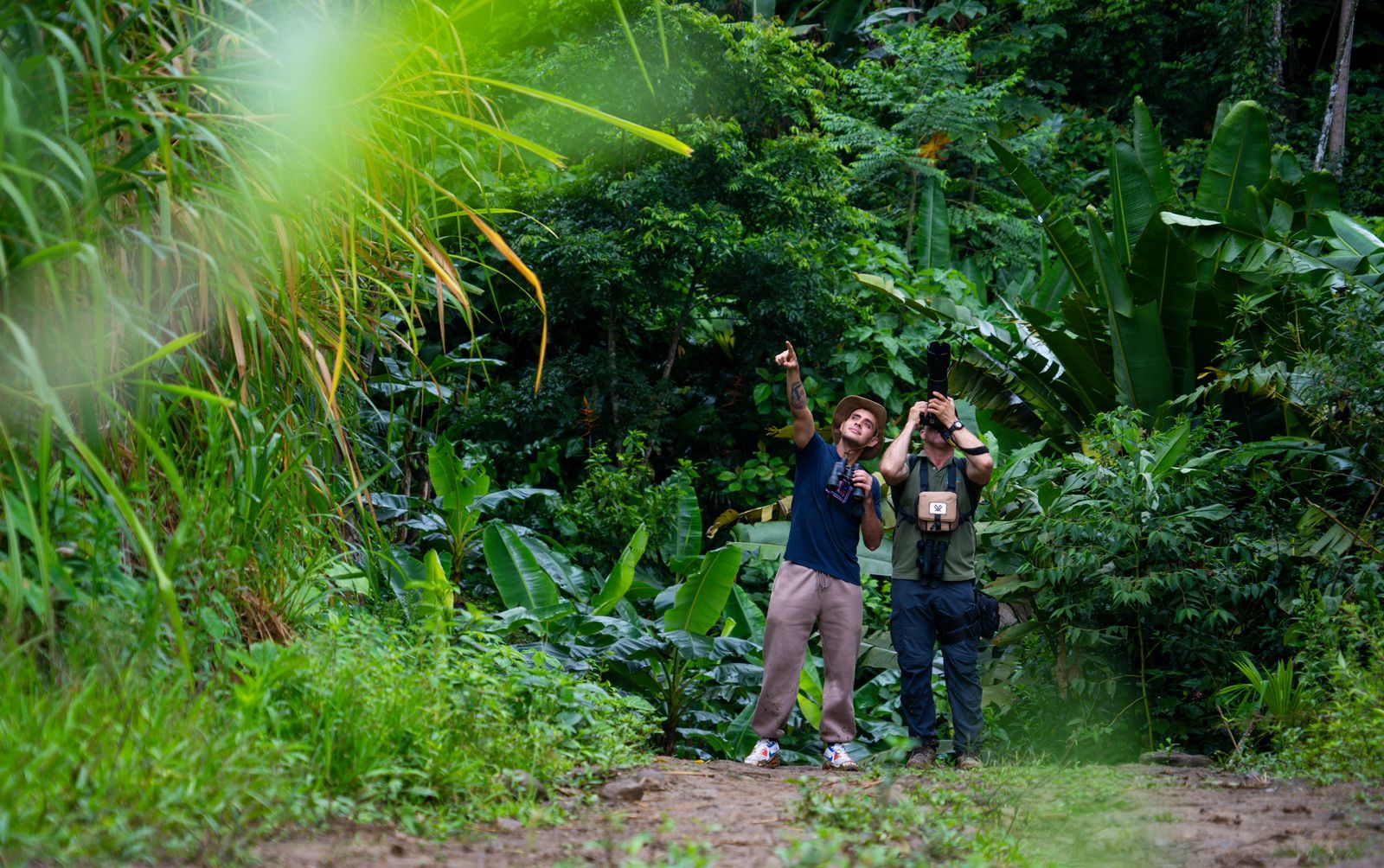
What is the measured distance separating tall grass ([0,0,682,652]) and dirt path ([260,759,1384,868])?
87 centimetres

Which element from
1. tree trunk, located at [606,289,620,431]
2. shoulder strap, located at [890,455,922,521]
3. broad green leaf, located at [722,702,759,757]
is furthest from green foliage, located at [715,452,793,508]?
shoulder strap, located at [890,455,922,521]

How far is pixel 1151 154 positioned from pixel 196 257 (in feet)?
22.9

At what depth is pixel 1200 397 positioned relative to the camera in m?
7.30

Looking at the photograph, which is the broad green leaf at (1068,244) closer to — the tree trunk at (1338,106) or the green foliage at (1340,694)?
the green foliage at (1340,694)

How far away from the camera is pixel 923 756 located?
5004 mm

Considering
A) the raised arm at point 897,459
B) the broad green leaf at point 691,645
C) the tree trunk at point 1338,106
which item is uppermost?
the tree trunk at point 1338,106

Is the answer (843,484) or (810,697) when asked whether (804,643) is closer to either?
(843,484)

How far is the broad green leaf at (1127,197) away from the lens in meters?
7.84

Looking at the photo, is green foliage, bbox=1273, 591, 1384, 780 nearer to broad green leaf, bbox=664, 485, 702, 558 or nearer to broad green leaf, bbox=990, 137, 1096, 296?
broad green leaf, bbox=990, 137, 1096, 296

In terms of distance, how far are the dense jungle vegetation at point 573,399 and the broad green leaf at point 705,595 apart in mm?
21

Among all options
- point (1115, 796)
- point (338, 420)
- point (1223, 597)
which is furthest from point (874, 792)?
point (1223, 597)

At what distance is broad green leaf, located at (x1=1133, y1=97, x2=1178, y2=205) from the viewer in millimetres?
8188

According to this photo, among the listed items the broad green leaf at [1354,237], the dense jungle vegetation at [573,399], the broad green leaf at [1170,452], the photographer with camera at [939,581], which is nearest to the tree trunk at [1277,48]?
the dense jungle vegetation at [573,399]

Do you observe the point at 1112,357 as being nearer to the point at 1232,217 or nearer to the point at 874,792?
the point at 1232,217
